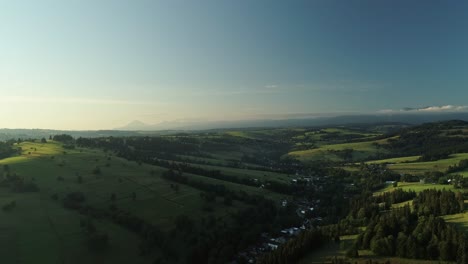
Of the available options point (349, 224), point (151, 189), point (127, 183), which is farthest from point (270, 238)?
point (127, 183)

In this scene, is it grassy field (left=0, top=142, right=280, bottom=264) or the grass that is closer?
the grass

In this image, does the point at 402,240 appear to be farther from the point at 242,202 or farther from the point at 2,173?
the point at 2,173

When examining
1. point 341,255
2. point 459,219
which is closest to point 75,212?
point 341,255

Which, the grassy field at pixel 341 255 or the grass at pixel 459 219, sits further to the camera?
the grass at pixel 459 219

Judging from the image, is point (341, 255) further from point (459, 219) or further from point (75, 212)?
point (75, 212)

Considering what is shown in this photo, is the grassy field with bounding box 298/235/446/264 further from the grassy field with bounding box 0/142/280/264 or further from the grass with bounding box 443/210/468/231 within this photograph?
the grassy field with bounding box 0/142/280/264

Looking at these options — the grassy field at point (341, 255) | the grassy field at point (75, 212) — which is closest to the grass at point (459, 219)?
the grassy field at point (341, 255)

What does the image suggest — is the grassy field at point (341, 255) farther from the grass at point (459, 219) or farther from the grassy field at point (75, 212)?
the grassy field at point (75, 212)

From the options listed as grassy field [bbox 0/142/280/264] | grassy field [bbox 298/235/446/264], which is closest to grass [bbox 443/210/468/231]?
grassy field [bbox 298/235/446/264]

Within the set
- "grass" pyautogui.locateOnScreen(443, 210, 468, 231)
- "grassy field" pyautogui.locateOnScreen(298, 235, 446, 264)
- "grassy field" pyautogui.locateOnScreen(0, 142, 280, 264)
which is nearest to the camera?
"grassy field" pyautogui.locateOnScreen(298, 235, 446, 264)

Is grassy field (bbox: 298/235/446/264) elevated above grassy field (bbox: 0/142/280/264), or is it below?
below
